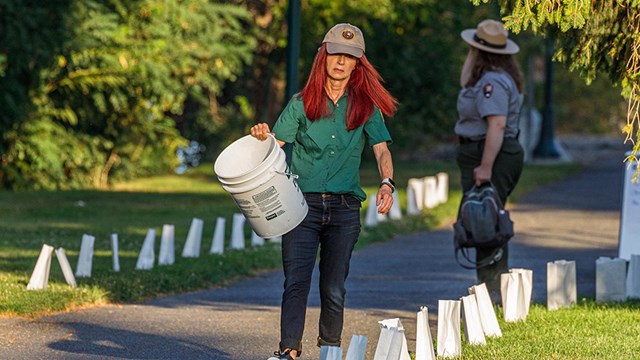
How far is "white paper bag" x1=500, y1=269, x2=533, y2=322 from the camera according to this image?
9.17m

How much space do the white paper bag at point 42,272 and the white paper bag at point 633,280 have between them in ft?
14.0

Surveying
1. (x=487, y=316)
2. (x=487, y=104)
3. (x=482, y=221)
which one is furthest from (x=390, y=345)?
(x=487, y=104)

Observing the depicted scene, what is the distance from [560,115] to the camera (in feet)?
169

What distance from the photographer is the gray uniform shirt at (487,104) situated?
9.91m

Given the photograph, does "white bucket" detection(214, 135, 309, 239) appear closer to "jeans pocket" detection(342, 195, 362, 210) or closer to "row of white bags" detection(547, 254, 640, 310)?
"jeans pocket" detection(342, 195, 362, 210)

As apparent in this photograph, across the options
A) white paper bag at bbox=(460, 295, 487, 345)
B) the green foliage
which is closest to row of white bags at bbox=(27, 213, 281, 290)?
the green foliage

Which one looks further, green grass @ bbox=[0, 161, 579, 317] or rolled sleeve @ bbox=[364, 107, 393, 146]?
green grass @ bbox=[0, 161, 579, 317]

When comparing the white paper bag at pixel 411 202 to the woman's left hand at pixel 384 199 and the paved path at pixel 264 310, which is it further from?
the woman's left hand at pixel 384 199

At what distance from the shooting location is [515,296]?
362 inches

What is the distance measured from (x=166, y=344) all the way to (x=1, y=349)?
1.01m

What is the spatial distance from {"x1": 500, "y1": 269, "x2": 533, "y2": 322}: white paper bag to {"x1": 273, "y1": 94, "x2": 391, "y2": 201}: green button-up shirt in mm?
2127

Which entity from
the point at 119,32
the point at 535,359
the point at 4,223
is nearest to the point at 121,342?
the point at 535,359

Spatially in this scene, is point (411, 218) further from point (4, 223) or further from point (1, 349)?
point (1, 349)

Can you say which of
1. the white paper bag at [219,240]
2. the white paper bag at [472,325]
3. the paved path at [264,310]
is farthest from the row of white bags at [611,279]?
the white paper bag at [219,240]
